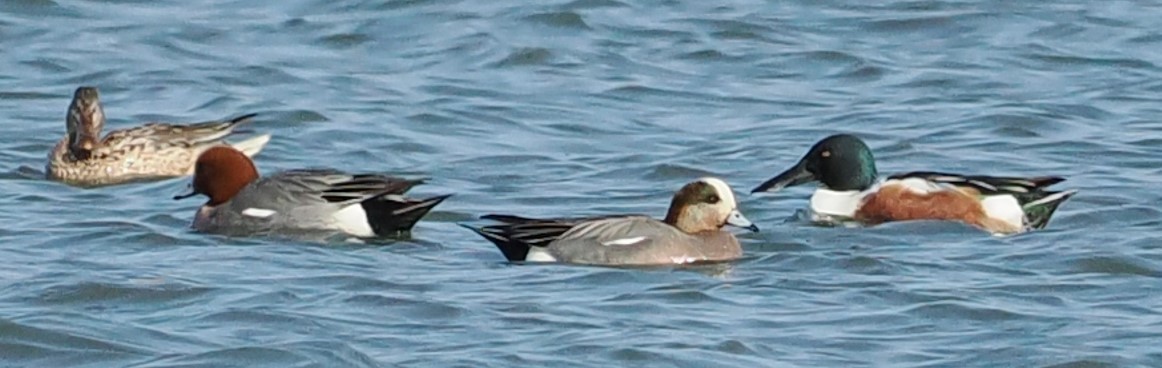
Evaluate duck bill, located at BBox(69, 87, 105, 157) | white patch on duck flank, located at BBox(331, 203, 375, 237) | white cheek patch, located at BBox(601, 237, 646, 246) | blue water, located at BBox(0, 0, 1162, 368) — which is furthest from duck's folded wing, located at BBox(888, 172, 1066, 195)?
duck bill, located at BBox(69, 87, 105, 157)

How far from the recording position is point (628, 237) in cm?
993

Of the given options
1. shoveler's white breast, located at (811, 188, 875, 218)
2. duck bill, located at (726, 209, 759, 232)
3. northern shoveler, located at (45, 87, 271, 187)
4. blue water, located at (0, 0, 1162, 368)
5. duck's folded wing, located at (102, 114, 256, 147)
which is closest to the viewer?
blue water, located at (0, 0, 1162, 368)

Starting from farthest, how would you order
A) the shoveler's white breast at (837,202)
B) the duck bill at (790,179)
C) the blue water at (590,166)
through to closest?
the duck bill at (790,179), the shoveler's white breast at (837,202), the blue water at (590,166)

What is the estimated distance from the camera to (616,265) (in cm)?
986

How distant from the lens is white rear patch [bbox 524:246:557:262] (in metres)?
9.94

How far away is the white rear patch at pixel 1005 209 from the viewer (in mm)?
10883

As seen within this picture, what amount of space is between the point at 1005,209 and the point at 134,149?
4102mm

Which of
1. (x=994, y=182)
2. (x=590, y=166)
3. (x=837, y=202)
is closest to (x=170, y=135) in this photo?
(x=590, y=166)

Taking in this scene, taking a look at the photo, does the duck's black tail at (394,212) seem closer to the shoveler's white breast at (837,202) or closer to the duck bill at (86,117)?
the shoveler's white breast at (837,202)

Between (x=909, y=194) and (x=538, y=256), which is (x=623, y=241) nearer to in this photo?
(x=538, y=256)

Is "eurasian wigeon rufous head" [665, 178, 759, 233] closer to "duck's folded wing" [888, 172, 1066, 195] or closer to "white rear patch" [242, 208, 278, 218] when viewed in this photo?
"duck's folded wing" [888, 172, 1066, 195]

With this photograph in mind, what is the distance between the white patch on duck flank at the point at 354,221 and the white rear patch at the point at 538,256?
97 cm

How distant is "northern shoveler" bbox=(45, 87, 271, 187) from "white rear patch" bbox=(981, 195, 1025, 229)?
354cm

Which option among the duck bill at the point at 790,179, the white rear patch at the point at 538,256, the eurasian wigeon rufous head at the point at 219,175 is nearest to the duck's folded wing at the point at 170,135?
the eurasian wigeon rufous head at the point at 219,175
